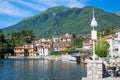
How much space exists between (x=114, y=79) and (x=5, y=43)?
13010 cm

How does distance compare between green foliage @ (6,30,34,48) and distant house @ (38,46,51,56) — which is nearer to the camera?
distant house @ (38,46,51,56)

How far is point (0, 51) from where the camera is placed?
145750 millimetres

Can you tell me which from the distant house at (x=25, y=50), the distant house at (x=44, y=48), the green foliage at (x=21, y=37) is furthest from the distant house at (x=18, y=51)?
the distant house at (x=44, y=48)

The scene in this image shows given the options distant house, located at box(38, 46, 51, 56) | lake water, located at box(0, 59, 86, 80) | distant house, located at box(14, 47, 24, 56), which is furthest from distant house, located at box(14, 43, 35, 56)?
lake water, located at box(0, 59, 86, 80)

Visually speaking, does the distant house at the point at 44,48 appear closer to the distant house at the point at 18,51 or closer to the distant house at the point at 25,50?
the distant house at the point at 25,50

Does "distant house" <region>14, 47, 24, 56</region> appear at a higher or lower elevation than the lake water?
higher

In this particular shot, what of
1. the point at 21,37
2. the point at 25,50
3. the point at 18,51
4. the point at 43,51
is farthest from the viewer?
the point at 21,37

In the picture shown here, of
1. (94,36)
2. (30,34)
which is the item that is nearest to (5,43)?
(30,34)

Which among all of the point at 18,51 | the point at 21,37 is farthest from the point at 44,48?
the point at 21,37

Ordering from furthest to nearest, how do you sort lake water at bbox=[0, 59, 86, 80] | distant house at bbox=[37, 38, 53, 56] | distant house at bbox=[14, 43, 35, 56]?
1. distant house at bbox=[37, 38, 53, 56]
2. distant house at bbox=[14, 43, 35, 56]
3. lake water at bbox=[0, 59, 86, 80]

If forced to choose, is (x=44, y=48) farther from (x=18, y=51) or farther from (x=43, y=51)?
(x=18, y=51)

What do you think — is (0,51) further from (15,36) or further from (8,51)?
(15,36)

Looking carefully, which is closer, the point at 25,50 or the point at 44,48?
the point at 44,48

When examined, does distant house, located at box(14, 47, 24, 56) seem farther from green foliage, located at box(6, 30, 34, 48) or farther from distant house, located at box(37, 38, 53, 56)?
distant house, located at box(37, 38, 53, 56)
